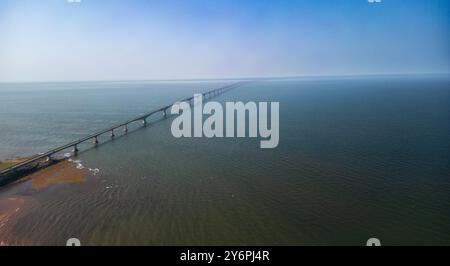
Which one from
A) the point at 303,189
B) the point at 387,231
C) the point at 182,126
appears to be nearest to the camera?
the point at 387,231

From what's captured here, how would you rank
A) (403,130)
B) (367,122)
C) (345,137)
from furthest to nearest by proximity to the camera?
(367,122), (403,130), (345,137)

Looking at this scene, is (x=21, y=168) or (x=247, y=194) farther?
(x=21, y=168)

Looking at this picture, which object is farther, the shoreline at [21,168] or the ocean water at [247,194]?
the shoreline at [21,168]

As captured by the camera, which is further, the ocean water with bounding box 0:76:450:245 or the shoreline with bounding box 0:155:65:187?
the shoreline with bounding box 0:155:65:187

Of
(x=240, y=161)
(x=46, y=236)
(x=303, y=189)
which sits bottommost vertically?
(x=46, y=236)

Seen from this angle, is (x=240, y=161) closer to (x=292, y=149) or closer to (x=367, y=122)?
(x=292, y=149)

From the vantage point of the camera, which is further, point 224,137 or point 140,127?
point 140,127

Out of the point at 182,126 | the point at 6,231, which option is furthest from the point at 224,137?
the point at 6,231

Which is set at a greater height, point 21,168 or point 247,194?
point 21,168

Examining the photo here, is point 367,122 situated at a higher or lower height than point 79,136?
higher

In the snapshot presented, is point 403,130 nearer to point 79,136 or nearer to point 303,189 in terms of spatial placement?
point 303,189
